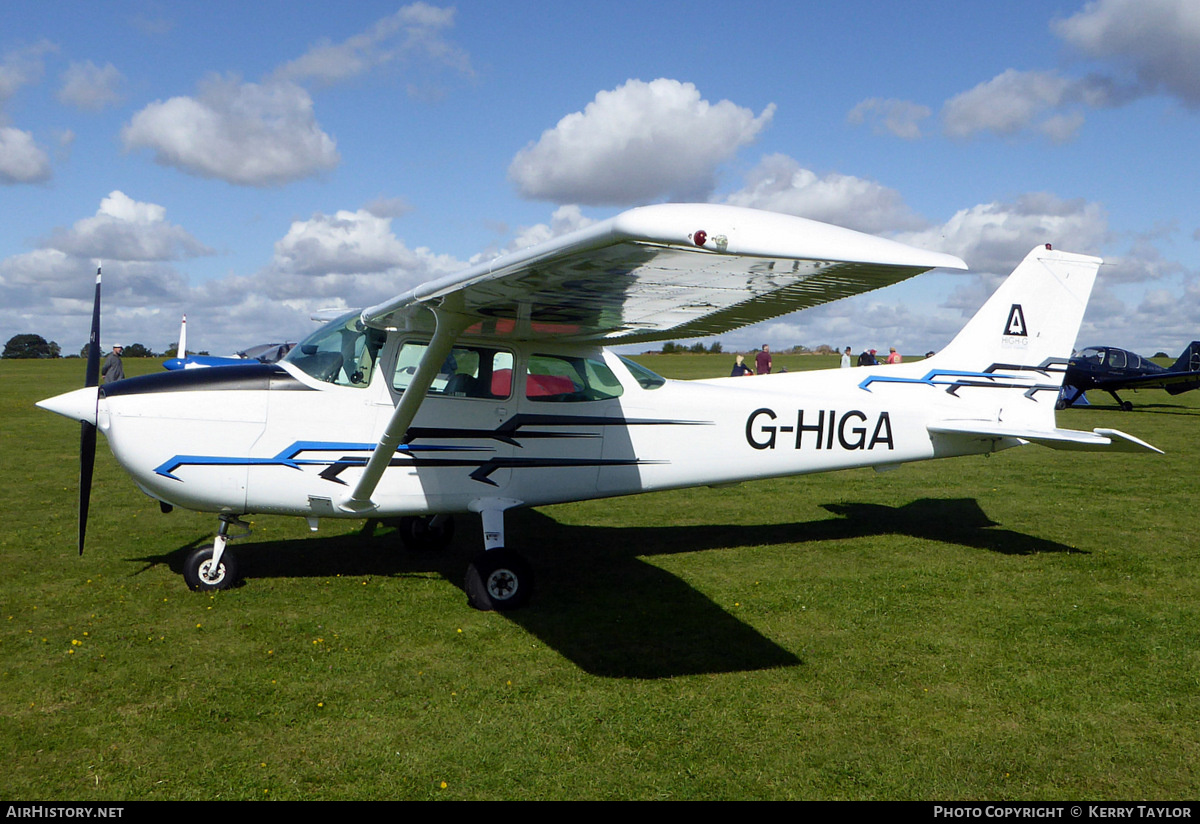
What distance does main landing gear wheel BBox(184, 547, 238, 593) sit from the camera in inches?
241

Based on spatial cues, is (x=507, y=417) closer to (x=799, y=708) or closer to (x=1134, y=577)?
(x=799, y=708)

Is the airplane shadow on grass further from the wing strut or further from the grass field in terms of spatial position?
the wing strut

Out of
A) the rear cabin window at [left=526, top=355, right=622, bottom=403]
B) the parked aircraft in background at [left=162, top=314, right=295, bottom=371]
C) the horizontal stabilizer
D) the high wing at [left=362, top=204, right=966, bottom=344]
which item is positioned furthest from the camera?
the parked aircraft in background at [left=162, top=314, right=295, bottom=371]

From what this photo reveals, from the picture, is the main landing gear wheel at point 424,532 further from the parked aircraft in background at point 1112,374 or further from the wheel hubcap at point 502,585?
the parked aircraft in background at point 1112,374

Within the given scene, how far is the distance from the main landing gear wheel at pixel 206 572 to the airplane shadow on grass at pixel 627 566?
1.25 feet

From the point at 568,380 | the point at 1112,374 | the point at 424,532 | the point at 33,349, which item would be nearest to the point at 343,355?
the point at 568,380

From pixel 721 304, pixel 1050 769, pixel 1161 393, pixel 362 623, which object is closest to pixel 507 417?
pixel 362 623

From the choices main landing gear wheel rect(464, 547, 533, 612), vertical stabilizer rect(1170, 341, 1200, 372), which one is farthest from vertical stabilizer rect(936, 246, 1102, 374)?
vertical stabilizer rect(1170, 341, 1200, 372)

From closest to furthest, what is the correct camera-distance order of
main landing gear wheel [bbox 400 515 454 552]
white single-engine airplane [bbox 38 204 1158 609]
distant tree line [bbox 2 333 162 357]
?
white single-engine airplane [bbox 38 204 1158 609] < main landing gear wheel [bbox 400 515 454 552] < distant tree line [bbox 2 333 162 357]

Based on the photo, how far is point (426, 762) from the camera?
3672 mm

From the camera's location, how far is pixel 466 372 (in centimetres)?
615

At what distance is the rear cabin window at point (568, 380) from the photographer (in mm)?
6324

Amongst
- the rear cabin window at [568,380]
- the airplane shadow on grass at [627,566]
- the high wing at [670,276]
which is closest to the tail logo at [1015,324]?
the airplane shadow on grass at [627,566]

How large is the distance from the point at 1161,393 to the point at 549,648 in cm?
3834
